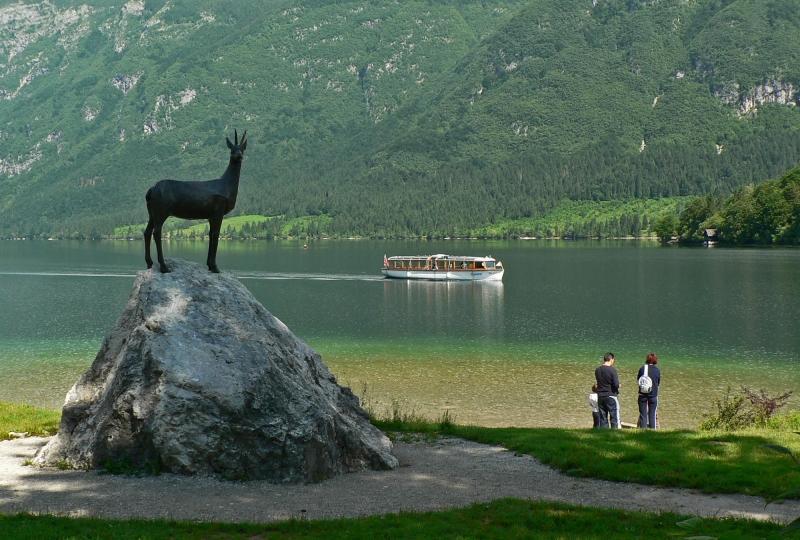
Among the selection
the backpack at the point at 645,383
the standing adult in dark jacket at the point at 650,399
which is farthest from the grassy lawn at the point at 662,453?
the standing adult in dark jacket at the point at 650,399

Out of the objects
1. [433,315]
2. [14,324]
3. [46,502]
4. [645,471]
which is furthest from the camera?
[433,315]

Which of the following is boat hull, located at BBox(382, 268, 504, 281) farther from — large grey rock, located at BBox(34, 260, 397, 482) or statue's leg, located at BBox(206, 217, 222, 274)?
large grey rock, located at BBox(34, 260, 397, 482)

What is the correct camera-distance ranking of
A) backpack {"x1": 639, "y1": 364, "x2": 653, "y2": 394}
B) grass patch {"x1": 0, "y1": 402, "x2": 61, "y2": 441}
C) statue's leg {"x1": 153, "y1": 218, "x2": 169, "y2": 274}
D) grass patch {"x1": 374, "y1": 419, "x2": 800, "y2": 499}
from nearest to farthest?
grass patch {"x1": 374, "y1": 419, "x2": 800, "y2": 499} < statue's leg {"x1": 153, "y1": 218, "x2": 169, "y2": 274} < grass patch {"x1": 0, "y1": 402, "x2": 61, "y2": 441} < backpack {"x1": 639, "y1": 364, "x2": 653, "y2": 394}

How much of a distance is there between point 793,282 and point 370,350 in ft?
209

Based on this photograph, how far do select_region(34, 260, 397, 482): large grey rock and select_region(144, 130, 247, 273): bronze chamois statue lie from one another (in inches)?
68.6

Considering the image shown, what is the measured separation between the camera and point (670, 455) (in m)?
18.9

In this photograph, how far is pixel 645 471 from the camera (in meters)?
17.8

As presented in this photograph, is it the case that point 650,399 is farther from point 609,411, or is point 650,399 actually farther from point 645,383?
point 609,411

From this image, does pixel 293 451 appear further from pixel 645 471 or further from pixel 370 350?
pixel 370 350

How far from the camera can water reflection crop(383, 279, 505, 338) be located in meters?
69.3

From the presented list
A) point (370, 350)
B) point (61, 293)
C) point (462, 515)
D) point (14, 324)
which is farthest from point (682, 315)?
point (61, 293)

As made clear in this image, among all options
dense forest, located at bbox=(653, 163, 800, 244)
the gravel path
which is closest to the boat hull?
dense forest, located at bbox=(653, 163, 800, 244)

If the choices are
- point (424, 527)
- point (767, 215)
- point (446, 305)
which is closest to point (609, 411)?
point (424, 527)

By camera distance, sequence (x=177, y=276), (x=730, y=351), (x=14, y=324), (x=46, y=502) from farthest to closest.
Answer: (x=14, y=324) < (x=730, y=351) < (x=177, y=276) < (x=46, y=502)
